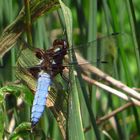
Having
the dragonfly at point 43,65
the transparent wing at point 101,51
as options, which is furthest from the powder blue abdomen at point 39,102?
the transparent wing at point 101,51

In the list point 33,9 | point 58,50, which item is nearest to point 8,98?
point 58,50

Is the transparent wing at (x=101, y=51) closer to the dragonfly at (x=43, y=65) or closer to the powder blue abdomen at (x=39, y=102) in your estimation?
the dragonfly at (x=43, y=65)

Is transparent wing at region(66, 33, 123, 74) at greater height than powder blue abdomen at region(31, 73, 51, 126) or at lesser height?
greater

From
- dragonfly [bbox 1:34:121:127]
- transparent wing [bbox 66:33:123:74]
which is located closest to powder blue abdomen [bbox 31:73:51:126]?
dragonfly [bbox 1:34:121:127]

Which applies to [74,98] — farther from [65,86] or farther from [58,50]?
[58,50]

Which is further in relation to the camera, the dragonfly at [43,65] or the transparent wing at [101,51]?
the transparent wing at [101,51]

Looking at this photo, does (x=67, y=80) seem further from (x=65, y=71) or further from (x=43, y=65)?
(x=43, y=65)

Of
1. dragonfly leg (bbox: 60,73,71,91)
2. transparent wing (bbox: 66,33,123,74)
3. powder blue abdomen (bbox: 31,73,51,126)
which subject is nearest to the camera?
dragonfly leg (bbox: 60,73,71,91)

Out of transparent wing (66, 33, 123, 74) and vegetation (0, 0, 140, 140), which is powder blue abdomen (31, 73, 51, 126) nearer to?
vegetation (0, 0, 140, 140)
